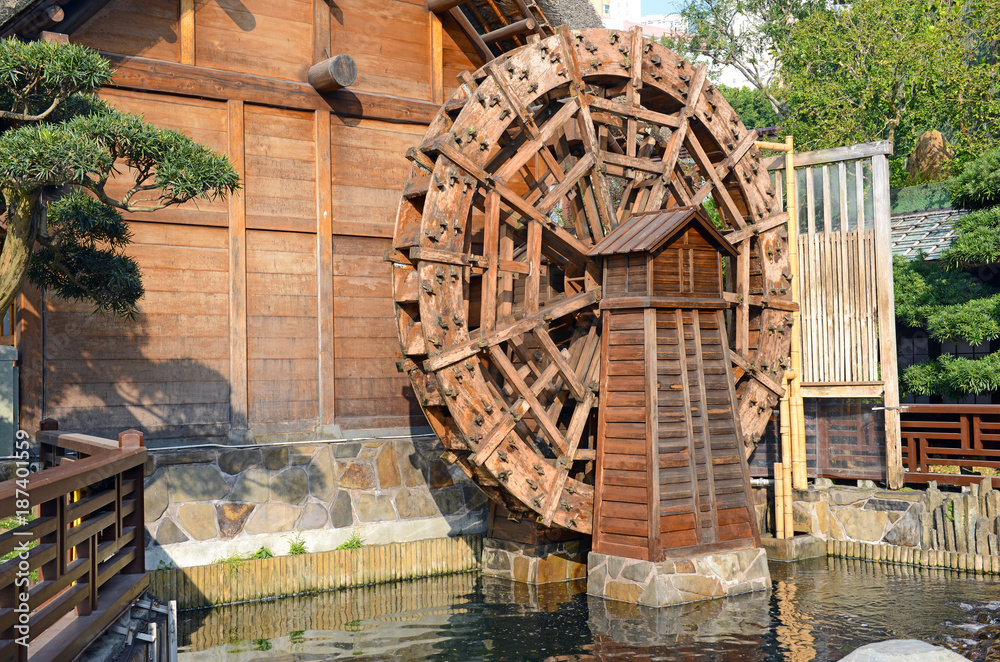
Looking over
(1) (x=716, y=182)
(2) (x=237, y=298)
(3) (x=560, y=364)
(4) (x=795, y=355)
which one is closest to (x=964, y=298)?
(4) (x=795, y=355)

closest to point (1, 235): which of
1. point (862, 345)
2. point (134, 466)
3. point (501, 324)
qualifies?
point (134, 466)

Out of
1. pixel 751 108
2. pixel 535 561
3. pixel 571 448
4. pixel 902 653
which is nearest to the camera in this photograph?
pixel 902 653

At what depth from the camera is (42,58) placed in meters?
5.84

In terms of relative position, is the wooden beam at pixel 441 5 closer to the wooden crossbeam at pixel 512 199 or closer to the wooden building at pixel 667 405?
the wooden crossbeam at pixel 512 199

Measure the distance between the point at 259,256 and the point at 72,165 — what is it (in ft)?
11.0

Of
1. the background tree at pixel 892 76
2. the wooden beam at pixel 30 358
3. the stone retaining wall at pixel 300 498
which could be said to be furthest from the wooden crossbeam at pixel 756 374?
the background tree at pixel 892 76

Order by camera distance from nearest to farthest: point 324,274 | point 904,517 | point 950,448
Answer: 1. point 324,274
2. point 904,517
3. point 950,448

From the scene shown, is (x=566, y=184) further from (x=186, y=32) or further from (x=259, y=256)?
(x=186, y=32)

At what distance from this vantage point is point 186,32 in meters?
8.75

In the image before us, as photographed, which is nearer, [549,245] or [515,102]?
[515,102]

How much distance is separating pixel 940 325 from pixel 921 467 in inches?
75.7

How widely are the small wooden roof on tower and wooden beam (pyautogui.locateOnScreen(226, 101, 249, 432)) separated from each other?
3297mm

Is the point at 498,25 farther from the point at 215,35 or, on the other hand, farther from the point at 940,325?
the point at 940,325

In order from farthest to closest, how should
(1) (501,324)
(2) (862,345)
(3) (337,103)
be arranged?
(2) (862,345) < (3) (337,103) < (1) (501,324)
